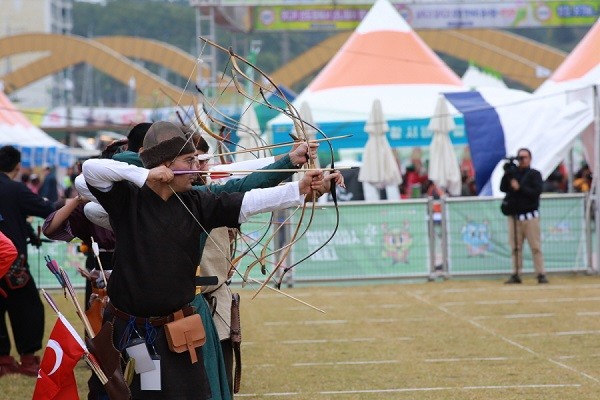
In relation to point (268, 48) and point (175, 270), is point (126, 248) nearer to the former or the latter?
point (175, 270)

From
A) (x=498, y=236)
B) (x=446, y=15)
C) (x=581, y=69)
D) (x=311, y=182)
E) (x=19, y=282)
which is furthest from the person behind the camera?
(x=446, y=15)

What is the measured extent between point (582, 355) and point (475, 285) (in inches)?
252

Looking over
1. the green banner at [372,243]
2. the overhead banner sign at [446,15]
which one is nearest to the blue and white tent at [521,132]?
the green banner at [372,243]

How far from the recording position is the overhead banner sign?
34.3 m

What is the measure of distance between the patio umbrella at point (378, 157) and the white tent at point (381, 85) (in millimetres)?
913

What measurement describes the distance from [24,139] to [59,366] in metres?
18.1

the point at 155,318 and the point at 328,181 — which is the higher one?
the point at 328,181

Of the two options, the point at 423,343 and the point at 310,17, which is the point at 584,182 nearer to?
Answer: the point at 423,343

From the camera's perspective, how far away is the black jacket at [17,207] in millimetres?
9742

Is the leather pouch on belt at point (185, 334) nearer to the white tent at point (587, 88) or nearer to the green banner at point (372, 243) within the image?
the green banner at point (372, 243)

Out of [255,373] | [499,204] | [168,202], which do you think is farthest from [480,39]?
[168,202]

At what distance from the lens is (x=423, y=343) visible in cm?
1121

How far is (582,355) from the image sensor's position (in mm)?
10078

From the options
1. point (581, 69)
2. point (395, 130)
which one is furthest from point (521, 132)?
point (395, 130)
